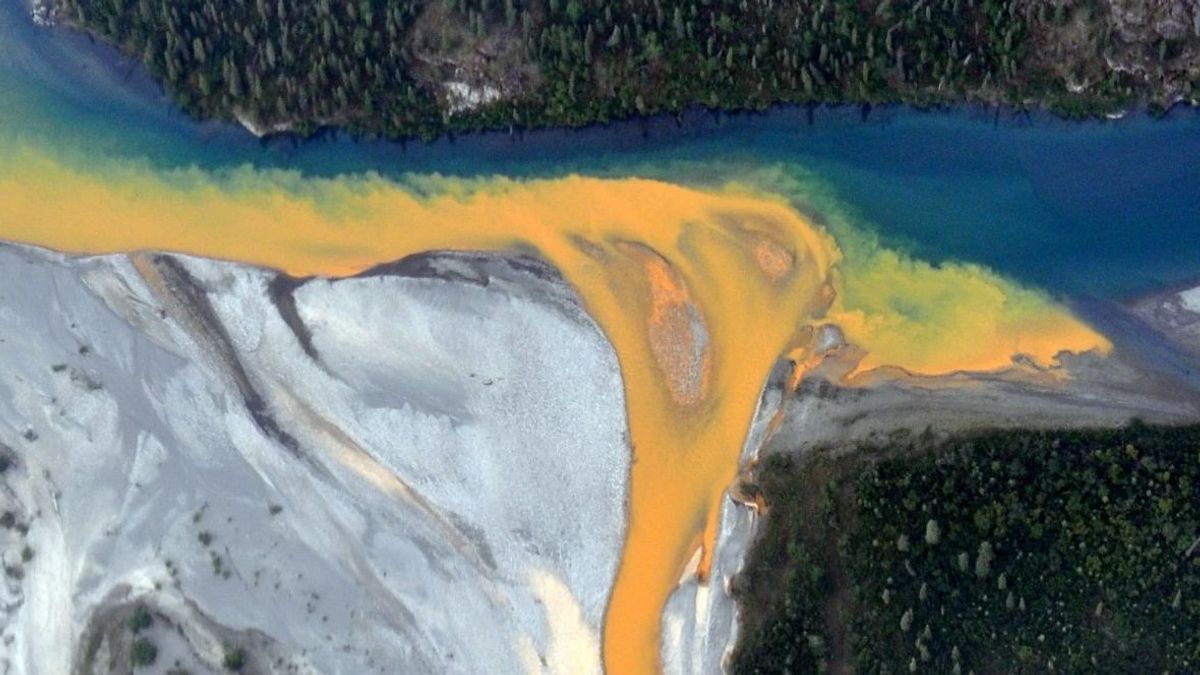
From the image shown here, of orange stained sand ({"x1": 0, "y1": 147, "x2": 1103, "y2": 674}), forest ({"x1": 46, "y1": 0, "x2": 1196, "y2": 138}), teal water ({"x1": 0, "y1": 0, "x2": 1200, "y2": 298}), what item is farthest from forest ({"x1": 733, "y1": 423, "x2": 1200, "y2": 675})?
forest ({"x1": 46, "y1": 0, "x2": 1196, "y2": 138})

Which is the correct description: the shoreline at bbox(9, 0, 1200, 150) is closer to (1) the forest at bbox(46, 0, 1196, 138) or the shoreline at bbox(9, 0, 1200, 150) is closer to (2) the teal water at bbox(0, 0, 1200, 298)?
(2) the teal water at bbox(0, 0, 1200, 298)

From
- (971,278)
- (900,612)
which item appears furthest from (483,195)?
(900,612)

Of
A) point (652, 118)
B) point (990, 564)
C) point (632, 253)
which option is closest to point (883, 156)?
point (652, 118)

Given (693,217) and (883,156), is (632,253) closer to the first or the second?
Result: (693,217)

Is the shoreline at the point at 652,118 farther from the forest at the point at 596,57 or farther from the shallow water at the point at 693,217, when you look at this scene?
the forest at the point at 596,57

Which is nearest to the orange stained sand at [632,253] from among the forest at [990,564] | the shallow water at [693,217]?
the shallow water at [693,217]
